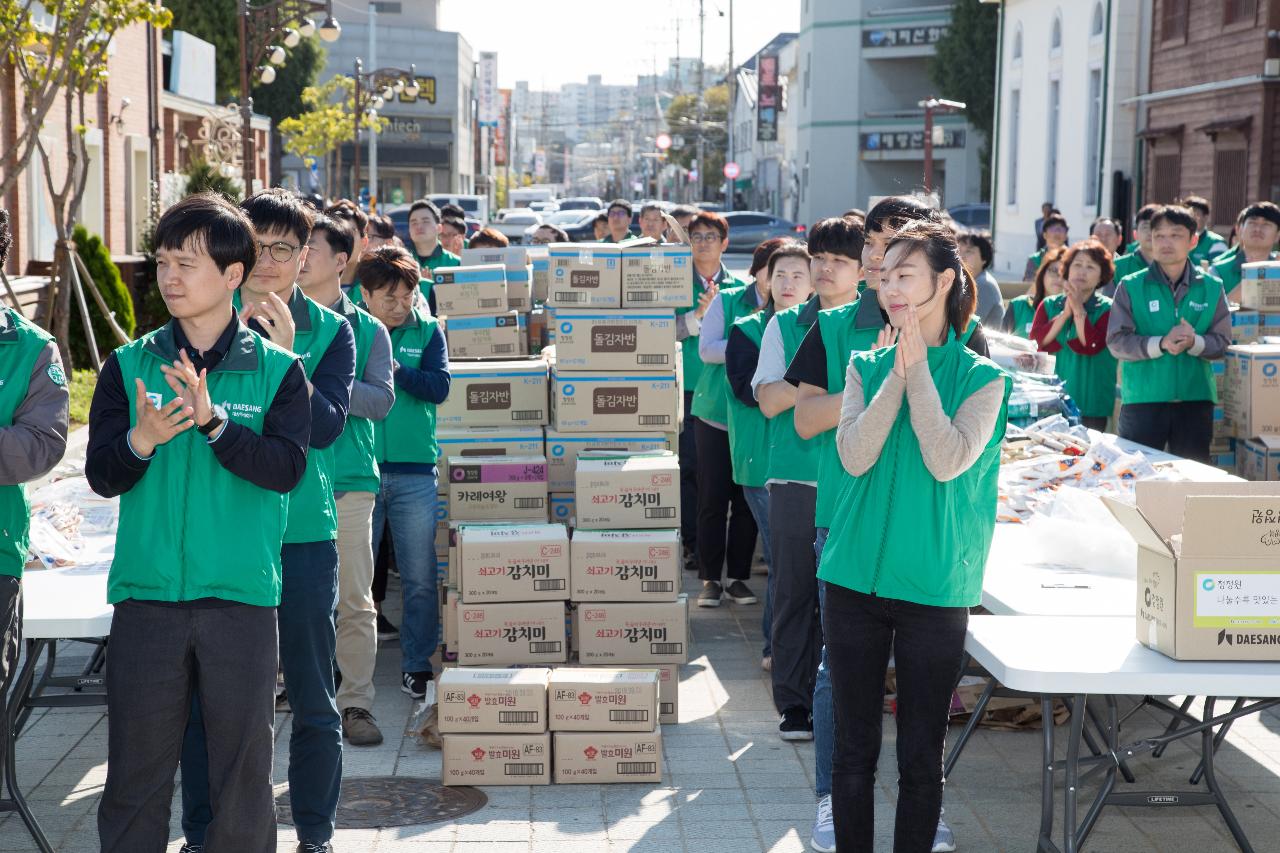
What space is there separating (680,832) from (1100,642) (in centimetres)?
163

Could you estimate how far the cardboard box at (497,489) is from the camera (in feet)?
22.6

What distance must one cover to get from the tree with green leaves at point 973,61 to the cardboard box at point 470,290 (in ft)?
149

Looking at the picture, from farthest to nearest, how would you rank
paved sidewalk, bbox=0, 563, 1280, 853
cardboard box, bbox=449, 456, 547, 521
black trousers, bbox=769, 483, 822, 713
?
1. cardboard box, bbox=449, 456, 547, 521
2. black trousers, bbox=769, 483, 822, 713
3. paved sidewalk, bbox=0, 563, 1280, 853

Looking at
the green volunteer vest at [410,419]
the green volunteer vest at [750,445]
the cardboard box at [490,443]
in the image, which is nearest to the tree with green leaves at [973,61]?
the cardboard box at [490,443]

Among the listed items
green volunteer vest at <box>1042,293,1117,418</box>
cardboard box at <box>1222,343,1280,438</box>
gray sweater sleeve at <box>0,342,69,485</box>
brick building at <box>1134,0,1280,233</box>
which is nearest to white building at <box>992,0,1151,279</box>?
brick building at <box>1134,0,1280,233</box>

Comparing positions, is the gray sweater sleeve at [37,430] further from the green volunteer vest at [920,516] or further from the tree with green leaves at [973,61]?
the tree with green leaves at [973,61]

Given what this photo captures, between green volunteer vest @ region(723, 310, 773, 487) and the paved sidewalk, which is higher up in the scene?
green volunteer vest @ region(723, 310, 773, 487)

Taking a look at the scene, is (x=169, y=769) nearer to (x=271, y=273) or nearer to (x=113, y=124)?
(x=271, y=273)

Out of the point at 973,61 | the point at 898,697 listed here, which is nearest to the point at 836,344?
the point at 898,697

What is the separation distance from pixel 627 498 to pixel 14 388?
313 centimetres

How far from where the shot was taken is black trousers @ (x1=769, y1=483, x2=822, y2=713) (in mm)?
5867

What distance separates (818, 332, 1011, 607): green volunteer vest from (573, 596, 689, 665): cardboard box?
2.48 m

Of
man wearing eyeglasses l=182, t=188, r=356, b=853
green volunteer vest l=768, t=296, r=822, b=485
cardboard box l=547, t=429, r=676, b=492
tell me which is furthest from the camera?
cardboard box l=547, t=429, r=676, b=492

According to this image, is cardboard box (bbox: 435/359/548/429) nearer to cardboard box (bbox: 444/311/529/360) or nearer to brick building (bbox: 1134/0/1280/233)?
cardboard box (bbox: 444/311/529/360)
